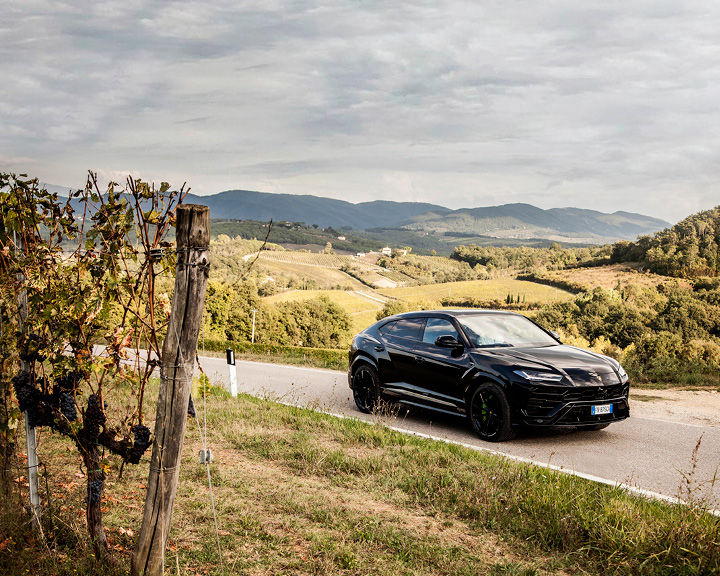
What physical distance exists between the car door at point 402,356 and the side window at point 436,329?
13cm

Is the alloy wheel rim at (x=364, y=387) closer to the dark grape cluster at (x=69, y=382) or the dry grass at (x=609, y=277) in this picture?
the dark grape cluster at (x=69, y=382)

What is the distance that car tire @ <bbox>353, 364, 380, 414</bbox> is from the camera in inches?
376

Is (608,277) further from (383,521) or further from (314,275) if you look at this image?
(383,521)

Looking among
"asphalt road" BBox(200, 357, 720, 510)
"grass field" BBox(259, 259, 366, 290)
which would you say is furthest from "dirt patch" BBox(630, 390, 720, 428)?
"grass field" BBox(259, 259, 366, 290)

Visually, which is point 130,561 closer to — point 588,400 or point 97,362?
point 97,362

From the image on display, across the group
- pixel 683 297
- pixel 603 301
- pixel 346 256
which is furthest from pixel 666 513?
pixel 346 256

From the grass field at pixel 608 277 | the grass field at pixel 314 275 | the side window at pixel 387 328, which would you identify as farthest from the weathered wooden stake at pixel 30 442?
the grass field at pixel 314 275

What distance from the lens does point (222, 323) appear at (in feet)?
179

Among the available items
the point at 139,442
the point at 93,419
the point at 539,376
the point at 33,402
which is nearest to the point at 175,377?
the point at 139,442

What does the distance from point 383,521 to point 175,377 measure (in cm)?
221

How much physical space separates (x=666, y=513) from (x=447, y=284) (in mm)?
100196

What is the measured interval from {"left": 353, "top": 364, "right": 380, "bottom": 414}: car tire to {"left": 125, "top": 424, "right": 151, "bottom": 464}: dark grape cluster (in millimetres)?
5702

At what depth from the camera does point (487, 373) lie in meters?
7.67

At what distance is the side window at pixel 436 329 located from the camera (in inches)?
341
